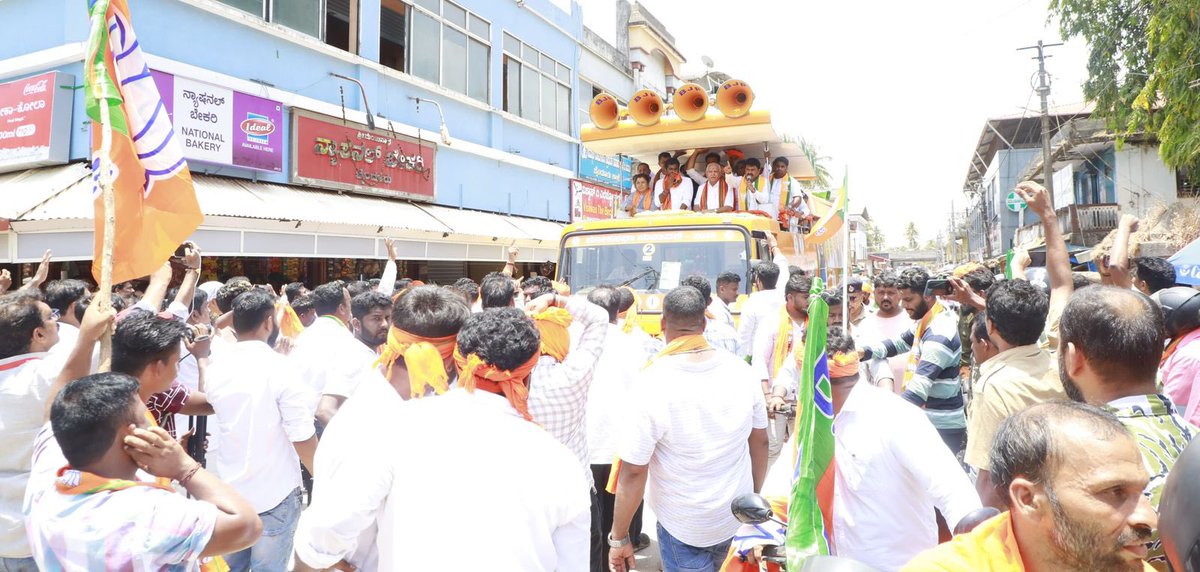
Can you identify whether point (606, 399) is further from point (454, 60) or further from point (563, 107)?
point (563, 107)

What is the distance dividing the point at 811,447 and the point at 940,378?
79.3 inches

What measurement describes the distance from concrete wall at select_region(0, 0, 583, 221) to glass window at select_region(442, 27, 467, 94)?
425mm

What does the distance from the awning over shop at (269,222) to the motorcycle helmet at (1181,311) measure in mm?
9064

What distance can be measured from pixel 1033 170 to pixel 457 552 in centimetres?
2885

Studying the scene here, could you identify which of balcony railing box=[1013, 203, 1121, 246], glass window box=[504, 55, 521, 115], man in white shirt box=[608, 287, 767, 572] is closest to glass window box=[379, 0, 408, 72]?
glass window box=[504, 55, 521, 115]

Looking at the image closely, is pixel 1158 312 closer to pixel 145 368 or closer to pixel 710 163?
pixel 145 368

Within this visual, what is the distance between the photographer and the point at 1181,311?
274 cm

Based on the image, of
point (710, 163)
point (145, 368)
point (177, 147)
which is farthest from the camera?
point (710, 163)

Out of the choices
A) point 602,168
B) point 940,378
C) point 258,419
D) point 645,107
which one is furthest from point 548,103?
point 258,419

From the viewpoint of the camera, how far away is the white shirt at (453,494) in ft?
5.22

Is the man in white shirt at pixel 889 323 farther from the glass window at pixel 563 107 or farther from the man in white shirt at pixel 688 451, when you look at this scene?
the glass window at pixel 563 107

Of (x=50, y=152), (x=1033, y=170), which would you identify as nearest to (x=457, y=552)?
(x=50, y=152)

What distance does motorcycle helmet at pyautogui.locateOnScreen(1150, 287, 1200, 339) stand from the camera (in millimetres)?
2705

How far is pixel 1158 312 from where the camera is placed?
1.71 metres
